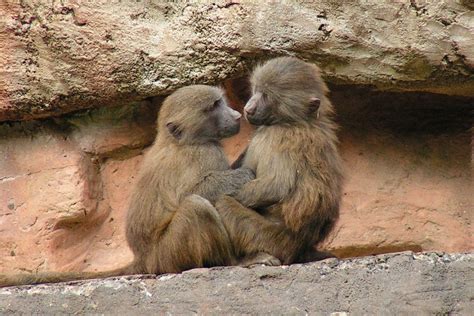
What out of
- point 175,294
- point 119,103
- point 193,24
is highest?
point 193,24

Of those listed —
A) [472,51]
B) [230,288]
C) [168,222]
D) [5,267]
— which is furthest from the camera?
[5,267]

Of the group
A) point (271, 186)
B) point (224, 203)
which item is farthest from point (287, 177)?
point (224, 203)

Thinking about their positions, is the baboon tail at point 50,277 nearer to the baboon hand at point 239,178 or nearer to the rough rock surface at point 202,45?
the baboon hand at point 239,178

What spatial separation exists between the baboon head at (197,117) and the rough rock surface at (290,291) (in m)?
1.10

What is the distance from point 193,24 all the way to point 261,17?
0.47 metres

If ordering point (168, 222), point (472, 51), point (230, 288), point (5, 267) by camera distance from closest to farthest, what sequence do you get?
point (230, 288), point (168, 222), point (472, 51), point (5, 267)

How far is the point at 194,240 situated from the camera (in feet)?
22.5

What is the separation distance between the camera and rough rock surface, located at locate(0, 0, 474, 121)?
310 inches

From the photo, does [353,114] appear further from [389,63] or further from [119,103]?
[119,103]

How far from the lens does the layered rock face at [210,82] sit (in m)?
7.91

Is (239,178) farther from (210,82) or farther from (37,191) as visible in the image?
(37,191)

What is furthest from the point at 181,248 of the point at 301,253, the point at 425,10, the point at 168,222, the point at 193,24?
the point at 425,10

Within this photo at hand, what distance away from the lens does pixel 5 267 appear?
845 centimetres

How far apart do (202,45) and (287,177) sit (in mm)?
1415
